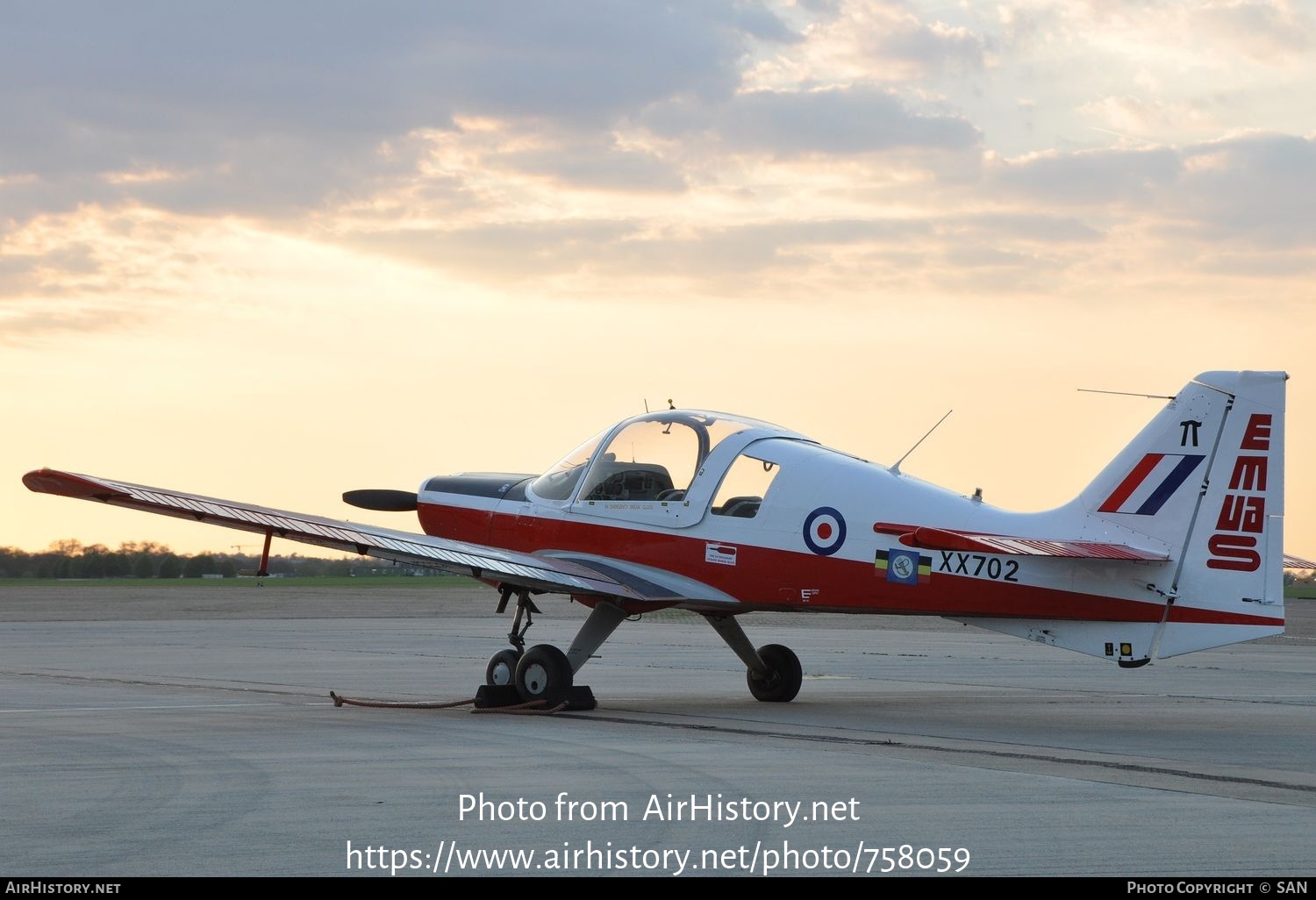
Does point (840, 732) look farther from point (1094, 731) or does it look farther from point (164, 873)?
point (164, 873)

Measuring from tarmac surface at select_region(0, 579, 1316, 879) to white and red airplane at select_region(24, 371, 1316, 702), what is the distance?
1068 millimetres

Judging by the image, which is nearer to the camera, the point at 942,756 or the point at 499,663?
the point at 942,756

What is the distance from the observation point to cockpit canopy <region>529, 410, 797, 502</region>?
16.0 meters

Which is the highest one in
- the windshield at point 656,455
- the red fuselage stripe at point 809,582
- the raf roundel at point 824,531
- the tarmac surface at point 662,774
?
the windshield at point 656,455

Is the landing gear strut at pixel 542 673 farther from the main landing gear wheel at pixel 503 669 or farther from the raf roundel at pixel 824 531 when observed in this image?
the raf roundel at pixel 824 531

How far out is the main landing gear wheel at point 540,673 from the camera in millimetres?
15383

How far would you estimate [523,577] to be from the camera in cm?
1534

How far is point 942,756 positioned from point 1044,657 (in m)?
16.2

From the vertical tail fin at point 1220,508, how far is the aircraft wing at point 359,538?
16.6ft

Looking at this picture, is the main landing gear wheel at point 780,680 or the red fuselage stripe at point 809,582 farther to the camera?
the main landing gear wheel at point 780,680

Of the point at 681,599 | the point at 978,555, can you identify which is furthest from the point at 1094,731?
the point at 681,599

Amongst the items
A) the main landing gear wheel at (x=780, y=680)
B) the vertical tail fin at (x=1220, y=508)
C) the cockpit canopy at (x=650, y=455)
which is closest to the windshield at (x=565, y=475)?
the cockpit canopy at (x=650, y=455)

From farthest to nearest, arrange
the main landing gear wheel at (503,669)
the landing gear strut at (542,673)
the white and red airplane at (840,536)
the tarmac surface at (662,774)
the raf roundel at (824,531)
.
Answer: the main landing gear wheel at (503,669) → the landing gear strut at (542,673) → the raf roundel at (824,531) → the white and red airplane at (840,536) → the tarmac surface at (662,774)
